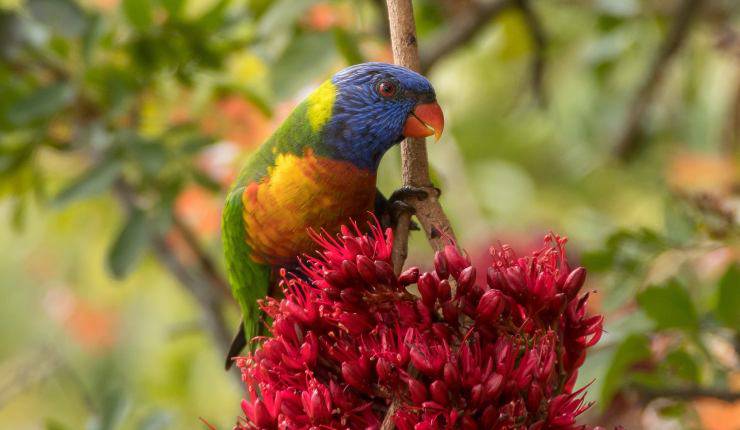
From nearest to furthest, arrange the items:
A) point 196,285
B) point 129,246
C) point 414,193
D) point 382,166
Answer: point 414,193
point 129,246
point 382,166
point 196,285

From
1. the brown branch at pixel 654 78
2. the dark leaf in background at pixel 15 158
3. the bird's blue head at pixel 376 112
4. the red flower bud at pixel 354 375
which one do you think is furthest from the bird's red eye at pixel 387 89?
the brown branch at pixel 654 78

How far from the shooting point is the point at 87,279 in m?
3.60

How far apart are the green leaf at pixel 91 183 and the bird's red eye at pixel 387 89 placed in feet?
2.56

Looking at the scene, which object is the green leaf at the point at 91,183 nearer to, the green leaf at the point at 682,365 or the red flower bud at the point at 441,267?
the red flower bud at the point at 441,267

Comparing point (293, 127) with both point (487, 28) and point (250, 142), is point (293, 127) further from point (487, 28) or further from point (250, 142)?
point (487, 28)

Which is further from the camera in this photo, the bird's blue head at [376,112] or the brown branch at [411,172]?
the bird's blue head at [376,112]

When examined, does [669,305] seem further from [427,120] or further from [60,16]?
[60,16]

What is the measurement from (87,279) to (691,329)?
8.24 feet

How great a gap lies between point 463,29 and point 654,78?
69cm

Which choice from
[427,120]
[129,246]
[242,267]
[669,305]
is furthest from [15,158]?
[669,305]

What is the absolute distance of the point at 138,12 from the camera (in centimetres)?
215

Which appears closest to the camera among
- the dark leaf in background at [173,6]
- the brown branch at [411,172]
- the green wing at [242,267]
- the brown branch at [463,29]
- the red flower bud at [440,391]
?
the red flower bud at [440,391]

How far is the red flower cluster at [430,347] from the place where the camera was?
1166 mm

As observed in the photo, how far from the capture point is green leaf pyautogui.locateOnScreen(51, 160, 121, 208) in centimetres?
213
